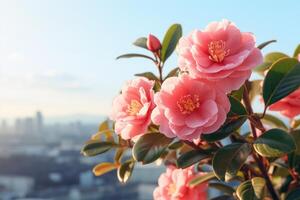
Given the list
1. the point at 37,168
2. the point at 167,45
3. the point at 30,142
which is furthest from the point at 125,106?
the point at 30,142

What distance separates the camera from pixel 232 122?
48 cm

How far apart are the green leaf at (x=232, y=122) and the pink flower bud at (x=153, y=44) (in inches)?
5.9

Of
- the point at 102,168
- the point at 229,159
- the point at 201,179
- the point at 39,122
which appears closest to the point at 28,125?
the point at 39,122

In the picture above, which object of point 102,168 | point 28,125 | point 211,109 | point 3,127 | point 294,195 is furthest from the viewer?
point 28,125

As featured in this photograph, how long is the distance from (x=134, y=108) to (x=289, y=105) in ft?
0.73

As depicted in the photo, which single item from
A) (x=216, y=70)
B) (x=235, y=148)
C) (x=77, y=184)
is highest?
(x=216, y=70)

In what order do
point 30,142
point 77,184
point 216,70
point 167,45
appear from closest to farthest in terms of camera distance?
1. point 216,70
2. point 167,45
3. point 77,184
4. point 30,142

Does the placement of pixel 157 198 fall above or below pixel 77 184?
above

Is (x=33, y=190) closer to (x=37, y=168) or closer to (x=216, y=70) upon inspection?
(x=37, y=168)

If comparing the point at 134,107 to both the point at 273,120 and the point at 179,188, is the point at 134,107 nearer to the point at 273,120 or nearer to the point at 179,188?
the point at 179,188

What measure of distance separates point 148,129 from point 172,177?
0.50ft

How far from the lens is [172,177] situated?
2.10ft

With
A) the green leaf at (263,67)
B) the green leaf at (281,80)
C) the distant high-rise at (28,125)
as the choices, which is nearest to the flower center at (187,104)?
the green leaf at (281,80)

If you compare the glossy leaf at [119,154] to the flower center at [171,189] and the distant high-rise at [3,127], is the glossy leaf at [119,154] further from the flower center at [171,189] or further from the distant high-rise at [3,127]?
the distant high-rise at [3,127]
